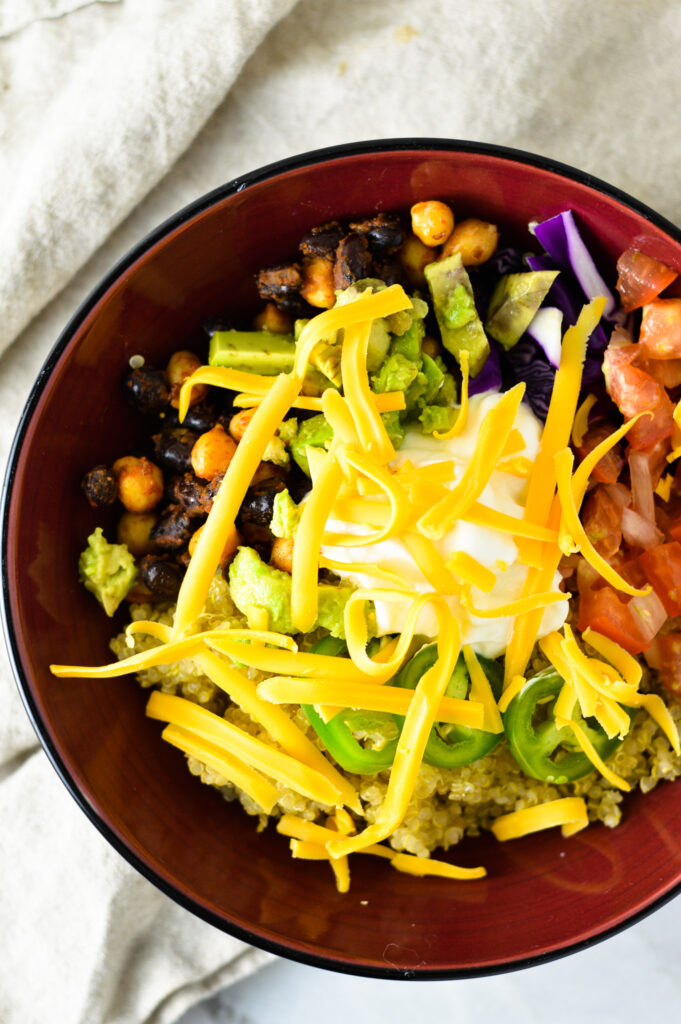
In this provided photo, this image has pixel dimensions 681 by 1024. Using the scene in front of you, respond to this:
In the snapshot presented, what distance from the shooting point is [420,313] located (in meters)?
1.94

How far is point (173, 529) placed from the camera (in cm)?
198

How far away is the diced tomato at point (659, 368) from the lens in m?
1.97

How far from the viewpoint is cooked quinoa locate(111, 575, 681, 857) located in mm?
1994

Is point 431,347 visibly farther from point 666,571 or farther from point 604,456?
point 666,571

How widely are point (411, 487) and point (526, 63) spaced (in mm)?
1236

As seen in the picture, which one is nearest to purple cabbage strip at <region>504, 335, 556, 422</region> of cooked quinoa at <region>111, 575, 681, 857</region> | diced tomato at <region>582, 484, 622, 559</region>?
diced tomato at <region>582, 484, 622, 559</region>

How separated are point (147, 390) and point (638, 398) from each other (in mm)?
1112

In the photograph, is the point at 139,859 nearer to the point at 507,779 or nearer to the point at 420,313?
the point at 507,779

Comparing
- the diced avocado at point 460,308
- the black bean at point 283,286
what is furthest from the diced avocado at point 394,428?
the black bean at point 283,286

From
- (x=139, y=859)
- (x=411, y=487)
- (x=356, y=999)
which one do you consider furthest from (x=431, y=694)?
(x=356, y=999)

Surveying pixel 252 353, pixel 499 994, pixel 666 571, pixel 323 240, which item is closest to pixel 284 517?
pixel 252 353

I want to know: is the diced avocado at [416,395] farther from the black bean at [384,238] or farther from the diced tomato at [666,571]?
the diced tomato at [666,571]

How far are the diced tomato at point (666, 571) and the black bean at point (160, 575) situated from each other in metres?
1.06

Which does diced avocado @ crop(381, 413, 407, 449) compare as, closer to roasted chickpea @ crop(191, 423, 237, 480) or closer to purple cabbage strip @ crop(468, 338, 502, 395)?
purple cabbage strip @ crop(468, 338, 502, 395)
